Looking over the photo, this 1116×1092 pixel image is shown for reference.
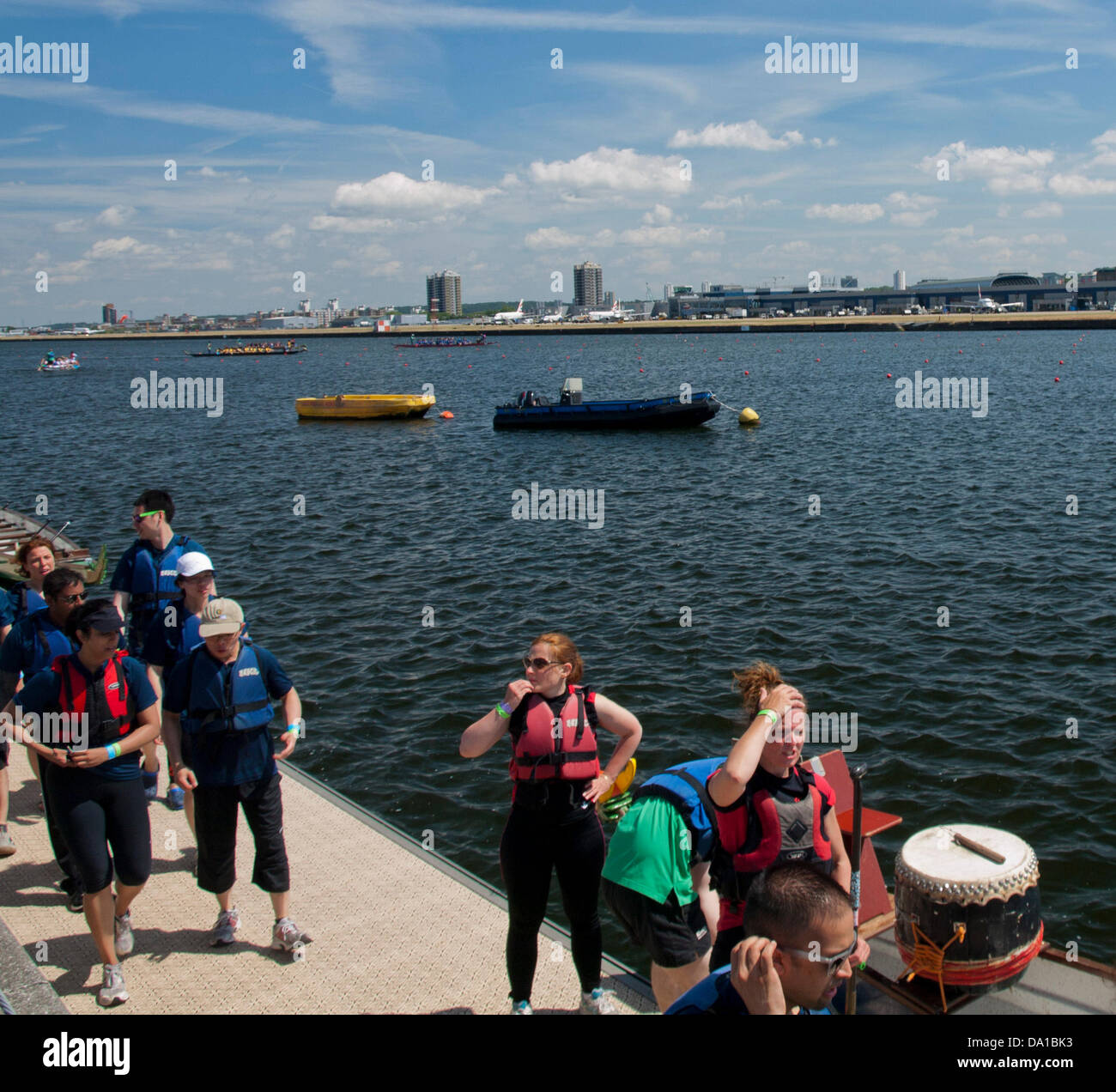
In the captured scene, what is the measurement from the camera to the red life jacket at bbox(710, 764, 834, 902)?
3.95 meters

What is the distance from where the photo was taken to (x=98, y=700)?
16.6 ft

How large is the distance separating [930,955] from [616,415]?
1512 inches

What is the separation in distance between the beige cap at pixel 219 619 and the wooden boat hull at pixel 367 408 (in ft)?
144

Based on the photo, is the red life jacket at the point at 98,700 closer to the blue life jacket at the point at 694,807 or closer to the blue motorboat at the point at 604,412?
the blue life jacket at the point at 694,807

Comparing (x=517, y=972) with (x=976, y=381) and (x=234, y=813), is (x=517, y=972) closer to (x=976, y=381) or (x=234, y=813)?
(x=234, y=813)

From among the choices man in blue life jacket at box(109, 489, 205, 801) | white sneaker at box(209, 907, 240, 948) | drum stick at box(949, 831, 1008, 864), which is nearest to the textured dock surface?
white sneaker at box(209, 907, 240, 948)

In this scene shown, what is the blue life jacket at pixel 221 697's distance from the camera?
5.18 m

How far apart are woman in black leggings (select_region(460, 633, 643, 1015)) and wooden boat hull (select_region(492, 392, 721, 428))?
36.8 m
